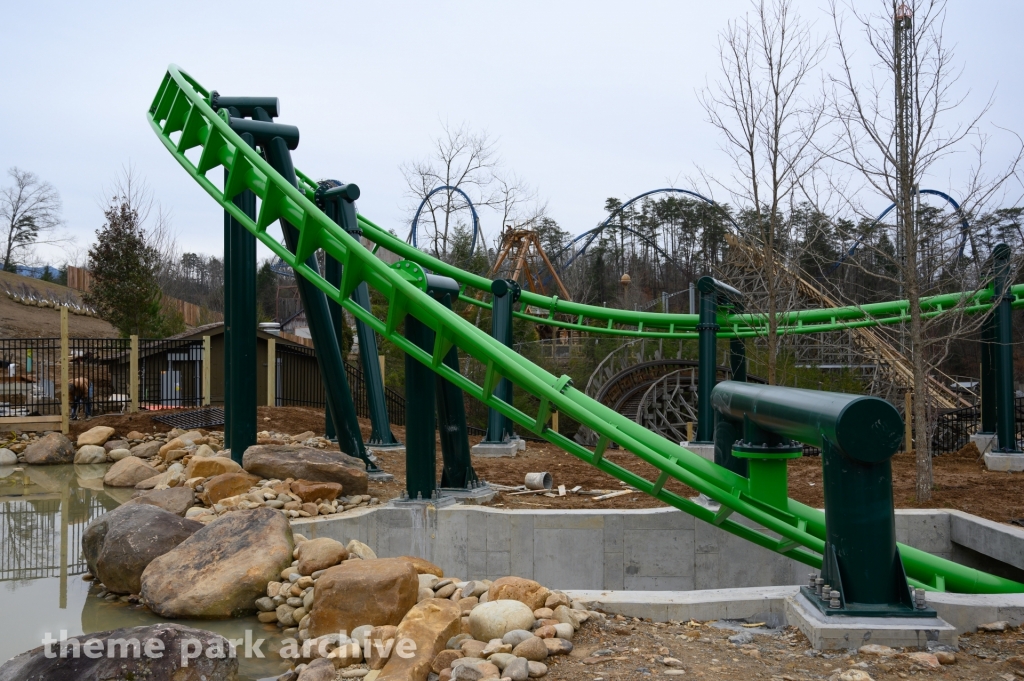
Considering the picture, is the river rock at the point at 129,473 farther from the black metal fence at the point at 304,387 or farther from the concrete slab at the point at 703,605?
the concrete slab at the point at 703,605

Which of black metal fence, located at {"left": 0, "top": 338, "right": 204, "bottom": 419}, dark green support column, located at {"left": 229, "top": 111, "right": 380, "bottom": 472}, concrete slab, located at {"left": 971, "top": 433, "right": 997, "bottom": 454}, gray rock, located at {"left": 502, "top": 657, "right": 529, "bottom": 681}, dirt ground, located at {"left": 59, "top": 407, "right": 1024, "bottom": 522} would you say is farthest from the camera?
black metal fence, located at {"left": 0, "top": 338, "right": 204, "bottom": 419}

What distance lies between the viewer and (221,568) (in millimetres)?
5832

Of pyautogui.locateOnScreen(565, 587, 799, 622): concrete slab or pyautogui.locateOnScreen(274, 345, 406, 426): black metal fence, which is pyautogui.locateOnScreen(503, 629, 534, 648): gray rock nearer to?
pyautogui.locateOnScreen(565, 587, 799, 622): concrete slab

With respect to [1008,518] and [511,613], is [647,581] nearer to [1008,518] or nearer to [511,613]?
[1008,518]

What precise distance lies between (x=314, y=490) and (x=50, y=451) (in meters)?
8.19

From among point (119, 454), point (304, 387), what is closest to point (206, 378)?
point (304, 387)

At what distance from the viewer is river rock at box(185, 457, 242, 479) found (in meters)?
9.39

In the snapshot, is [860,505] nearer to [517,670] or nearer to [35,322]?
[517,670]

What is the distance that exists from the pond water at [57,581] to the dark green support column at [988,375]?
11.0m

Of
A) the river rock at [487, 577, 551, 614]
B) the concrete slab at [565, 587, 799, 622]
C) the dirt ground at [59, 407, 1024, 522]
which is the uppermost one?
the river rock at [487, 577, 551, 614]

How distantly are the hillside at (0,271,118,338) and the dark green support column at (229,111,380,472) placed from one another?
3048 cm

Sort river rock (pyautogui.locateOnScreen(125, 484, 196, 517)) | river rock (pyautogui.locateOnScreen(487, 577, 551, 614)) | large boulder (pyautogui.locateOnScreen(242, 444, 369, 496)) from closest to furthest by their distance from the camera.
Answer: river rock (pyautogui.locateOnScreen(487, 577, 551, 614))
river rock (pyautogui.locateOnScreen(125, 484, 196, 517))
large boulder (pyautogui.locateOnScreen(242, 444, 369, 496))

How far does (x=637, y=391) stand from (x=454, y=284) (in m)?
13.9

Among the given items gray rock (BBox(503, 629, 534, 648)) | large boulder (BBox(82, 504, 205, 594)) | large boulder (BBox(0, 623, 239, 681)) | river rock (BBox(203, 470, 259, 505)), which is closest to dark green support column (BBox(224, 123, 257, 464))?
river rock (BBox(203, 470, 259, 505))
